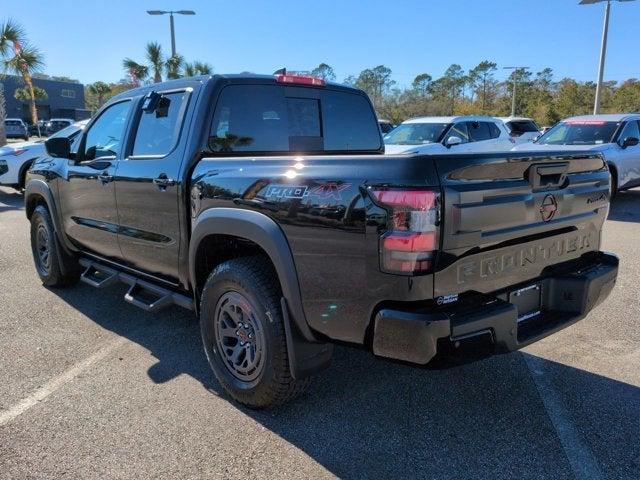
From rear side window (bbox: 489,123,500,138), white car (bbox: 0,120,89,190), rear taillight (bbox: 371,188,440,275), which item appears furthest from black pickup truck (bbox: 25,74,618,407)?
rear side window (bbox: 489,123,500,138)

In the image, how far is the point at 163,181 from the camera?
11.4 feet

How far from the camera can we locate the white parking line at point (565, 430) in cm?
248

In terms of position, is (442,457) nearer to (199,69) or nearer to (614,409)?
(614,409)

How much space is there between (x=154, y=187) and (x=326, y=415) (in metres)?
1.88

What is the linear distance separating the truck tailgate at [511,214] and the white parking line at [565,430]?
84 cm

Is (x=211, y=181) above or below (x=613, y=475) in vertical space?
above

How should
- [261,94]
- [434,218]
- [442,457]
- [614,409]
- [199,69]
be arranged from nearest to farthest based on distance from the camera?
[434,218], [442,457], [614,409], [261,94], [199,69]

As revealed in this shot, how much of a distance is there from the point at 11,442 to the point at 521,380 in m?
3.01

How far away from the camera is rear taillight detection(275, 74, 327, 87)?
12.4ft

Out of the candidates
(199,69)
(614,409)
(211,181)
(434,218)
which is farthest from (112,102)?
(199,69)

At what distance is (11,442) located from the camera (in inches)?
110

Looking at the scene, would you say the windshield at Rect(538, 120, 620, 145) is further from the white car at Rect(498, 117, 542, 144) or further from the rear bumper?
the rear bumper

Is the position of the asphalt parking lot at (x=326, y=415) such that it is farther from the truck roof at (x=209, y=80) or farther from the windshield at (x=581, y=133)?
the windshield at (x=581, y=133)

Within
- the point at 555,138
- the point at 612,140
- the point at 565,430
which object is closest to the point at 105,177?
the point at 565,430
